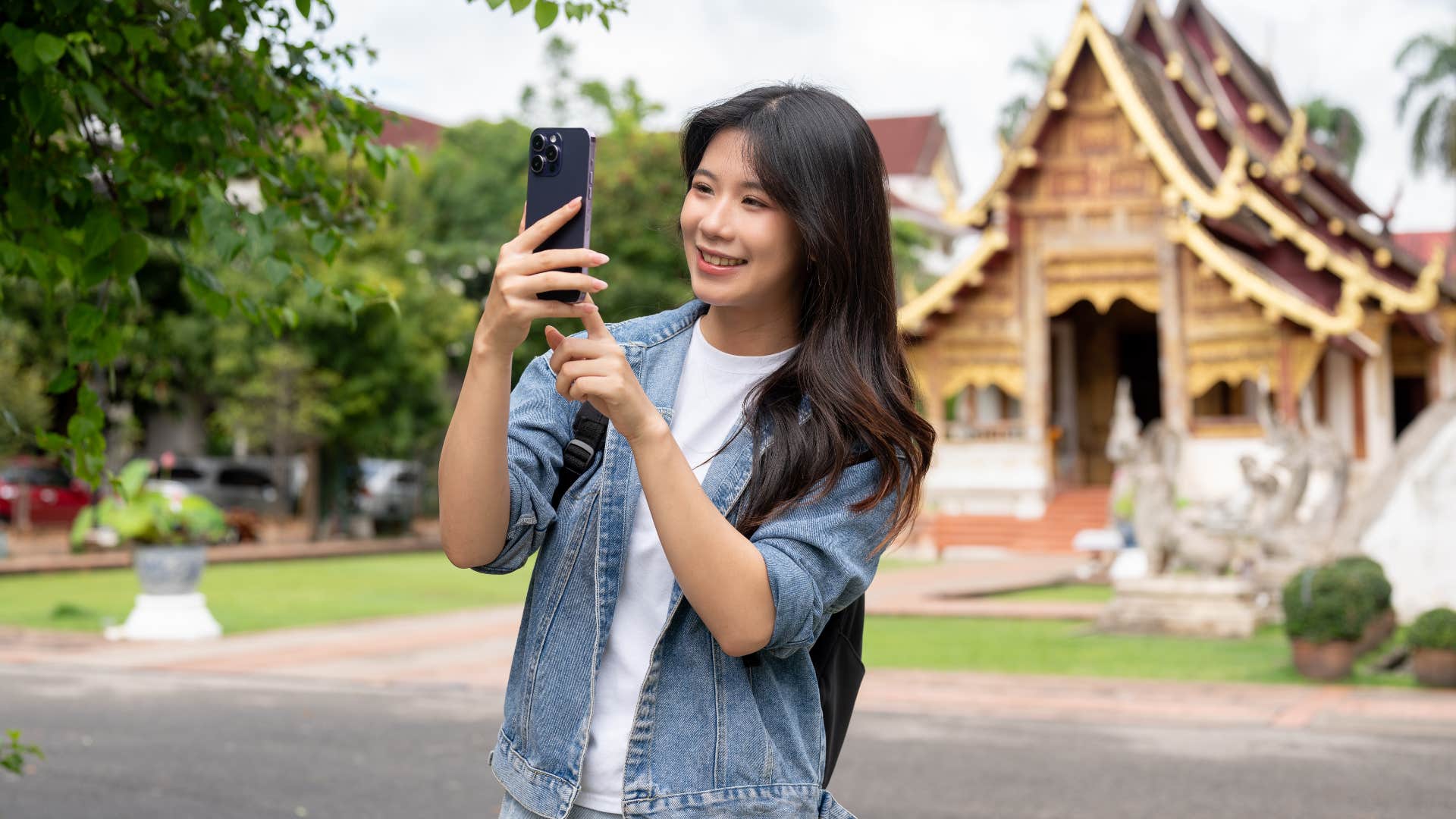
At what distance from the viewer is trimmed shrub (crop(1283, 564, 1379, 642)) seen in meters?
9.75

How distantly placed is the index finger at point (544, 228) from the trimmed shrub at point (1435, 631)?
8.89 meters

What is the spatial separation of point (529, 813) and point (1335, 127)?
154 feet

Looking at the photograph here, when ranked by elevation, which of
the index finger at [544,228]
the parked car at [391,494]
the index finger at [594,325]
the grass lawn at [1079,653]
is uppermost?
the index finger at [544,228]

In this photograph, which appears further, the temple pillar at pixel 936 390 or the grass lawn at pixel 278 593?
the temple pillar at pixel 936 390

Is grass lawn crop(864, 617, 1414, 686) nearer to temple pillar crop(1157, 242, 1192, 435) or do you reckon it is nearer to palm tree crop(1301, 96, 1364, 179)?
temple pillar crop(1157, 242, 1192, 435)

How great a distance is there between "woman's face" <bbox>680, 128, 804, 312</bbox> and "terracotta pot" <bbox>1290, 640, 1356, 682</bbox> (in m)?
8.97

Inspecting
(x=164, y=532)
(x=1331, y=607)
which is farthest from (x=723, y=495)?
(x=164, y=532)

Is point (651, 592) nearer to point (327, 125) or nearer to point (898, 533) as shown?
point (898, 533)

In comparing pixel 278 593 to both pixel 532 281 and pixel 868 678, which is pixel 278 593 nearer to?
Answer: pixel 868 678

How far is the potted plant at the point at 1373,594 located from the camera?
10.0 meters

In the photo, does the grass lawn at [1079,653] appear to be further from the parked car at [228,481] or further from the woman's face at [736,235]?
the parked car at [228,481]

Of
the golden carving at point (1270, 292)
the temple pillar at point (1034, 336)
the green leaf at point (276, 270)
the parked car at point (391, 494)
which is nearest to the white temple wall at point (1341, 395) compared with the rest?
the golden carving at point (1270, 292)

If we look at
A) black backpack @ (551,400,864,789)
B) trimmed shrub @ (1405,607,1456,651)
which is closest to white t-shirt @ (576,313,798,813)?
black backpack @ (551,400,864,789)

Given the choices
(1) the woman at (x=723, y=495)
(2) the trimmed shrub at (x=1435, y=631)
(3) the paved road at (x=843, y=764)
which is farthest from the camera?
(2) the trimmed shrub at (x=1435, y=631)
